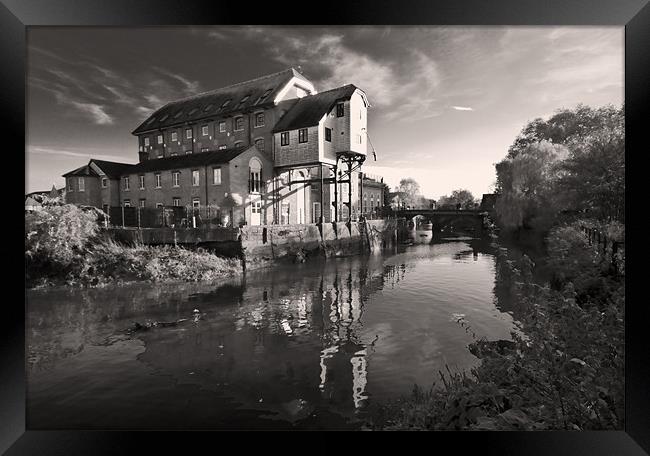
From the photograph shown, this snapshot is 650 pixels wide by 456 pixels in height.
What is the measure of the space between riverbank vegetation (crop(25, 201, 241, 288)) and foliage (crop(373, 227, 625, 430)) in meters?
8.41

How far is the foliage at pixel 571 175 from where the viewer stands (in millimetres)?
5711

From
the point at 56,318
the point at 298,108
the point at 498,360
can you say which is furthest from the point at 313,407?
the point at 298,108

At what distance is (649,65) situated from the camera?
329 cm

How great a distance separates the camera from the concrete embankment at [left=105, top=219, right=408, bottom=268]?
34.4ft

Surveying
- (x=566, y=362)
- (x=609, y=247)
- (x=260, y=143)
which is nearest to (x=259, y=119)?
(x=260, y=143)

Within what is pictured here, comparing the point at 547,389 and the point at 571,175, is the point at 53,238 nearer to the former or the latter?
the point at 547,389

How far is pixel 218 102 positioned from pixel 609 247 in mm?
10720

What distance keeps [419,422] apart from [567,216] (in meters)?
6.95

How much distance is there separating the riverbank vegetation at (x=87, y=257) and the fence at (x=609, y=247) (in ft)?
32.4

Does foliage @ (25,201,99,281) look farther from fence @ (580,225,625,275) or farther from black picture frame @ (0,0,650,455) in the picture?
fence @ (580,225,625,275)

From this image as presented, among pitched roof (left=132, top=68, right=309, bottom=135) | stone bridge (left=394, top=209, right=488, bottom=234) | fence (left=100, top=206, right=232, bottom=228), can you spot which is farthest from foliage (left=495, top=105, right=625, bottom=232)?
fence (left=100, top=206, right=232, bottom=228)

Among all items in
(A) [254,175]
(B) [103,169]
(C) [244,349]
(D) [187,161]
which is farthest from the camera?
(A) [254,175]

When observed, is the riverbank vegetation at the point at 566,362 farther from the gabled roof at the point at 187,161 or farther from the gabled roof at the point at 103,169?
the gabled roof at the point at 187,161
